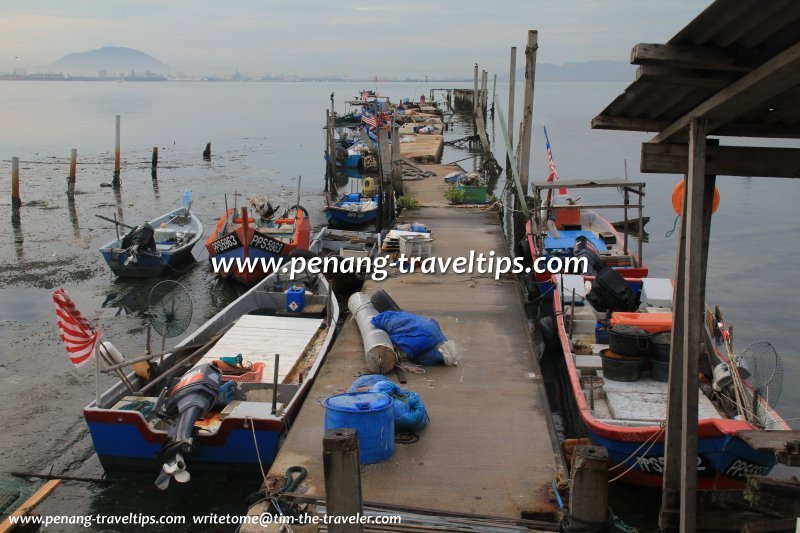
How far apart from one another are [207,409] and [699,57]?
700cm

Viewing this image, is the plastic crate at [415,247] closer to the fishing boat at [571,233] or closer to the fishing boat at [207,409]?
the fishing boat at [571,233]

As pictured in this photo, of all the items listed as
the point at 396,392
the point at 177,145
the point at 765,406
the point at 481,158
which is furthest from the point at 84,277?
the point at 177,145

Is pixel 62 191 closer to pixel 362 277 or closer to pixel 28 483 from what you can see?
pixel 362 277

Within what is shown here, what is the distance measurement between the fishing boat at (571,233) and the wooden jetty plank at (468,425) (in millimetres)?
2960

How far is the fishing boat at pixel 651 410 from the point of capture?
8109mm

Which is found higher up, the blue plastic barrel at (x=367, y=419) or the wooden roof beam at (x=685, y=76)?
the wooden roof beam at (x=685, y=76)

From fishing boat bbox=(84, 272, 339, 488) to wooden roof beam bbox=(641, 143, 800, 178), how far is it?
493 cm

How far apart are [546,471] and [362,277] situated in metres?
9.69

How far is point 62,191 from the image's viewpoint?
3366 cm

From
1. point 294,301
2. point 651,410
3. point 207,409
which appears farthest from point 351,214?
point 651,410

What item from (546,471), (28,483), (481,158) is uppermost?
(481,158)

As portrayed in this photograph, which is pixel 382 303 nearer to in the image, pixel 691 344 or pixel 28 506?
pixel 28 506

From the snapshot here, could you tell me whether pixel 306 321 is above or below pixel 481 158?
below

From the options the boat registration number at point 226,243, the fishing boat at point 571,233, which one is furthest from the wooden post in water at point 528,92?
the boat registration number at point 226,243
